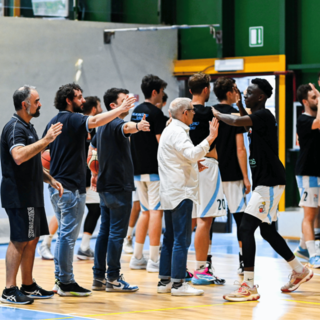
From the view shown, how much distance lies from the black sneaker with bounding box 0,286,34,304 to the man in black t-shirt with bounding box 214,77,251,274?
2.23 metres

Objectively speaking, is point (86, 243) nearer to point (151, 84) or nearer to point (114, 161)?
point (151, 84)

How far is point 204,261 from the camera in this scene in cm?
607

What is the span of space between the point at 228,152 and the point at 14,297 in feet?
8.37

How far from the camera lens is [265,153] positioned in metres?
5.39

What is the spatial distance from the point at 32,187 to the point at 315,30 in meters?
6.20

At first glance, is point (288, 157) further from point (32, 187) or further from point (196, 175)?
point (32, 187)

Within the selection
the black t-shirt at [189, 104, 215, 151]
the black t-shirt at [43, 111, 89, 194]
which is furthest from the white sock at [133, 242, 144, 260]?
the black t-shirt at [43, 111, 89, 194]

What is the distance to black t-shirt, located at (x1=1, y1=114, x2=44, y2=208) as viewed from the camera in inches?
201

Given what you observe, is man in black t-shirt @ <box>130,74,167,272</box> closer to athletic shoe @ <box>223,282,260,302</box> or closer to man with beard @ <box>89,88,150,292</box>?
man with beard @ <box>89,88,150,292</box>

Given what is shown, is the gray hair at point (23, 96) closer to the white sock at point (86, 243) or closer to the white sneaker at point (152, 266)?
the white sneaker at point (152, 266)

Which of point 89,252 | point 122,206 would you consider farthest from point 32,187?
point 89,252

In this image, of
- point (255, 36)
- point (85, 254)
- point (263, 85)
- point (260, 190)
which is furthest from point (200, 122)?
point (255, 36)

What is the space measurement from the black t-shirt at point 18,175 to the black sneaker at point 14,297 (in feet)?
2.21

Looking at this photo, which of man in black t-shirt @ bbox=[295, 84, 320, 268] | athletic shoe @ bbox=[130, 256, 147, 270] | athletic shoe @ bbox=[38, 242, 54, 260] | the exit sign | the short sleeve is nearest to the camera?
the short sleeve
